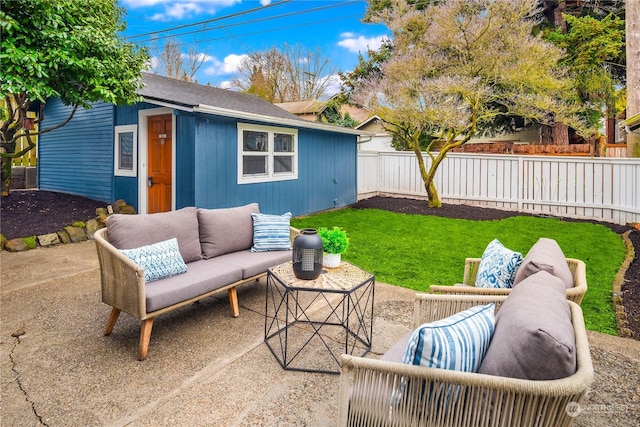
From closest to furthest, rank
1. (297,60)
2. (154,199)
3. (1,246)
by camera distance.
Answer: (1,246) → (154,199) → (297,60)

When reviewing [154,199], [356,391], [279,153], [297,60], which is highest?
[297,60]

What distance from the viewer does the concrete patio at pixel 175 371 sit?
2141 millimetres

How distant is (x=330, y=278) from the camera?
297 centimetres

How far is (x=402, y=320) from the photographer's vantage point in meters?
3.47

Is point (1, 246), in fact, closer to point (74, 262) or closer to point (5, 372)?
point (74, 262)

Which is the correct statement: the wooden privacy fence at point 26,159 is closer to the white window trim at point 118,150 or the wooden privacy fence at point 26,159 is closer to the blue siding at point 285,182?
the white window trim at point 118,150

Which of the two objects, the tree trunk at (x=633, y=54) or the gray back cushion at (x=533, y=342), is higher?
the tree trunk at (x=633, y=54)

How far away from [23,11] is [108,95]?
123cm

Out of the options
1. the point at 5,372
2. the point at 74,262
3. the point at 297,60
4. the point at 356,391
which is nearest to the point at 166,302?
the point at 5,372

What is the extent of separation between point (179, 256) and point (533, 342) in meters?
2.78

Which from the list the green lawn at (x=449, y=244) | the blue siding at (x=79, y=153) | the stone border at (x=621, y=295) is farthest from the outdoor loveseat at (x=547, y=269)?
the blue siding at (x=79, y=153)

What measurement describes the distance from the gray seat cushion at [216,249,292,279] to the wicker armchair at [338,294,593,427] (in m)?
2.19

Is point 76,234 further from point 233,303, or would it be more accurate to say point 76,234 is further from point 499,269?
point 499,269

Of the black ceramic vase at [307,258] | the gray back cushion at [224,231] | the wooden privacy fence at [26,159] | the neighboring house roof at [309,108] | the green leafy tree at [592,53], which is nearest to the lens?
the black ceramic vase at [307,258]
